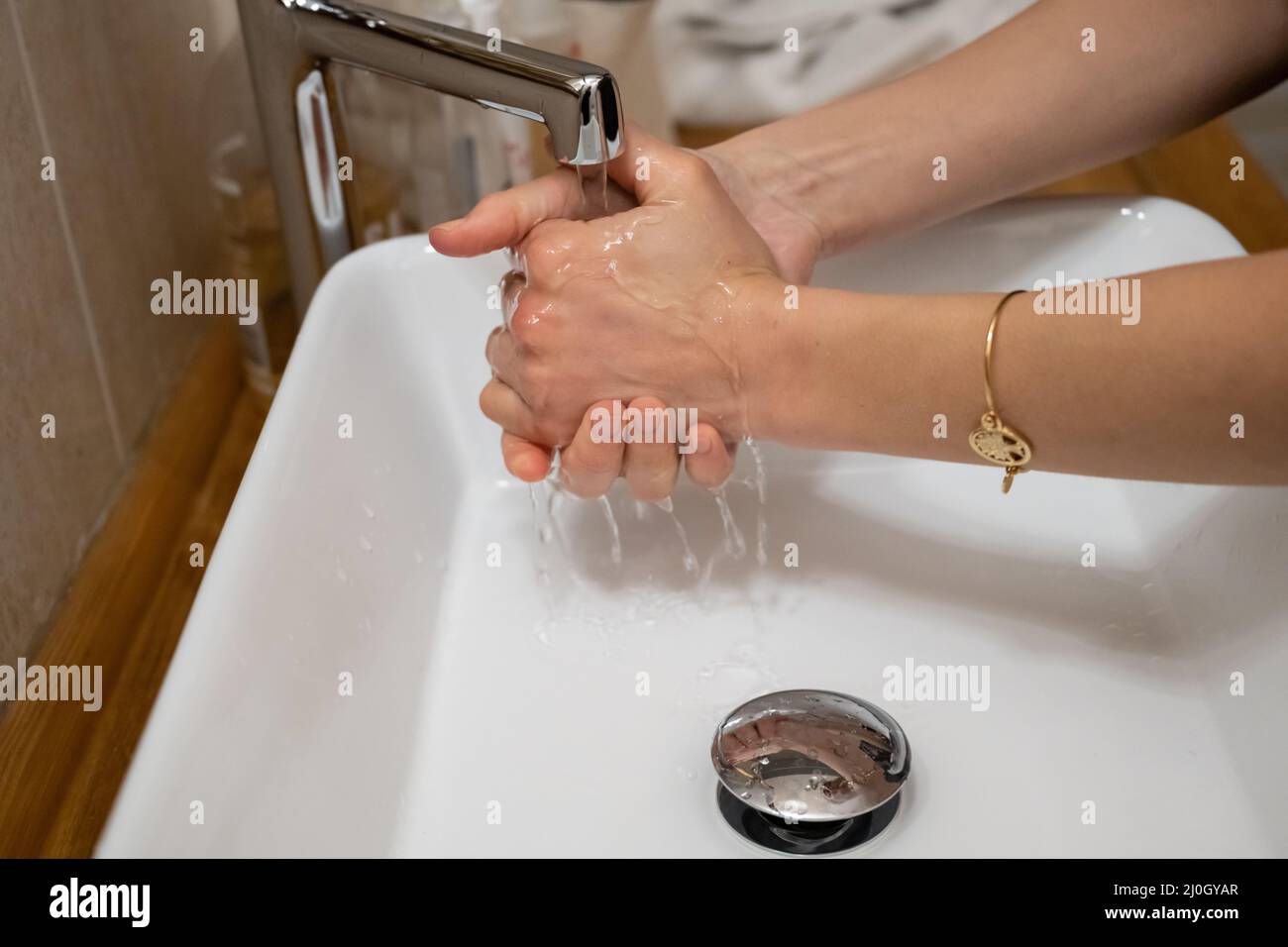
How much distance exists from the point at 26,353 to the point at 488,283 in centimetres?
23

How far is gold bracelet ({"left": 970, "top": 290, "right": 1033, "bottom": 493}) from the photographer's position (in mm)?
492

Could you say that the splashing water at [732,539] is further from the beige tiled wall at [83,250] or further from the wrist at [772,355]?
the beige tiled wall at [83,250]

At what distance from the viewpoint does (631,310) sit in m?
0.57

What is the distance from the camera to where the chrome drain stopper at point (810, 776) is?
49 centimetres

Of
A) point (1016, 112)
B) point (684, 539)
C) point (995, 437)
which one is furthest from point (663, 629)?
point (1016, 112)

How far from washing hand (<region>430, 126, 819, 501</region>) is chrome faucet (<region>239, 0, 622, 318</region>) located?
46mm

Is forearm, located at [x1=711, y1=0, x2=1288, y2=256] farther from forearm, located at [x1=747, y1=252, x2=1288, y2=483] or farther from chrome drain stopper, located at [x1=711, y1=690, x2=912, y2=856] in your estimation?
chrome drain stopper, located at [x1=711, y1=690, x2=912, y2=856]

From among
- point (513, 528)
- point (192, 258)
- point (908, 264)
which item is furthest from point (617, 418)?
point (192, 258)

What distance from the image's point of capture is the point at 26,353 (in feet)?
1.83

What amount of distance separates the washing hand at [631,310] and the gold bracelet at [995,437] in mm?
104

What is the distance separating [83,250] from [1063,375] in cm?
46

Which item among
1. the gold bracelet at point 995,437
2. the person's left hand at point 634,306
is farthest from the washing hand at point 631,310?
the gold bracelet at point 995,437

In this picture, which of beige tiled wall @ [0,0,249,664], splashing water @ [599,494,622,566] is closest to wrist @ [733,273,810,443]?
splashing water @ [599,494,622,566]

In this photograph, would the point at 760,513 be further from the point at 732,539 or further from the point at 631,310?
the point at 631,310
